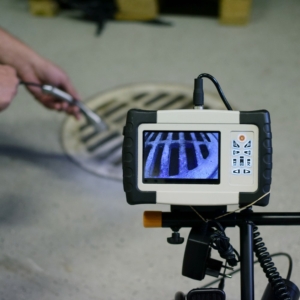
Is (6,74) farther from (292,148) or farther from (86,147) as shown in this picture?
(292,148)

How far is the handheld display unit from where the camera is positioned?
1.84ft

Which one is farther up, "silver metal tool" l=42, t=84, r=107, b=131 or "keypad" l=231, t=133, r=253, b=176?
"keypad" l=231, t=133, r=253, b=176

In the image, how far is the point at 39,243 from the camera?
1.11 metres

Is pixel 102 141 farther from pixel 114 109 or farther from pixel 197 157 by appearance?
pixel 197 157

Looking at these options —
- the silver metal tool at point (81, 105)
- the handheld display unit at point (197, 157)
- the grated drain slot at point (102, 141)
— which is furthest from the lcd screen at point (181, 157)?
the grated drain slot at point (102, 141)

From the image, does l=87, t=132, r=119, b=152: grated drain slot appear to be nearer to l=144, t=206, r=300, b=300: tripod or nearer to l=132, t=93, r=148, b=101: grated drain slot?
l=132, t=93, r=148, b=101: grated drain slot

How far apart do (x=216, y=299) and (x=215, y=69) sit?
119 cm

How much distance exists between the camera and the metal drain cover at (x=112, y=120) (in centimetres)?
134

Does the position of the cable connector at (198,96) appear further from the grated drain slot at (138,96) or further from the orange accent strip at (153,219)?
the grated drain slot at (138,96)

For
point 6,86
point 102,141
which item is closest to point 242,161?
point 6,86

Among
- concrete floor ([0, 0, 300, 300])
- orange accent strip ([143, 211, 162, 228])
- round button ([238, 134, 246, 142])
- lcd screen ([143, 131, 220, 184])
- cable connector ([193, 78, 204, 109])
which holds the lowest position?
concrete floor ([0, 0, 300, 300])

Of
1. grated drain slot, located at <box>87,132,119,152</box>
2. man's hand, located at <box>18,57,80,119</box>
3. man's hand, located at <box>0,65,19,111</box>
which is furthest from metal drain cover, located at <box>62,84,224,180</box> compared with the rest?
man's hand, located at <box>0,65,19,111</box>

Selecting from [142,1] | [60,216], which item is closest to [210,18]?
[142,1]

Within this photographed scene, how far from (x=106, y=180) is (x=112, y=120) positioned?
272 mm
